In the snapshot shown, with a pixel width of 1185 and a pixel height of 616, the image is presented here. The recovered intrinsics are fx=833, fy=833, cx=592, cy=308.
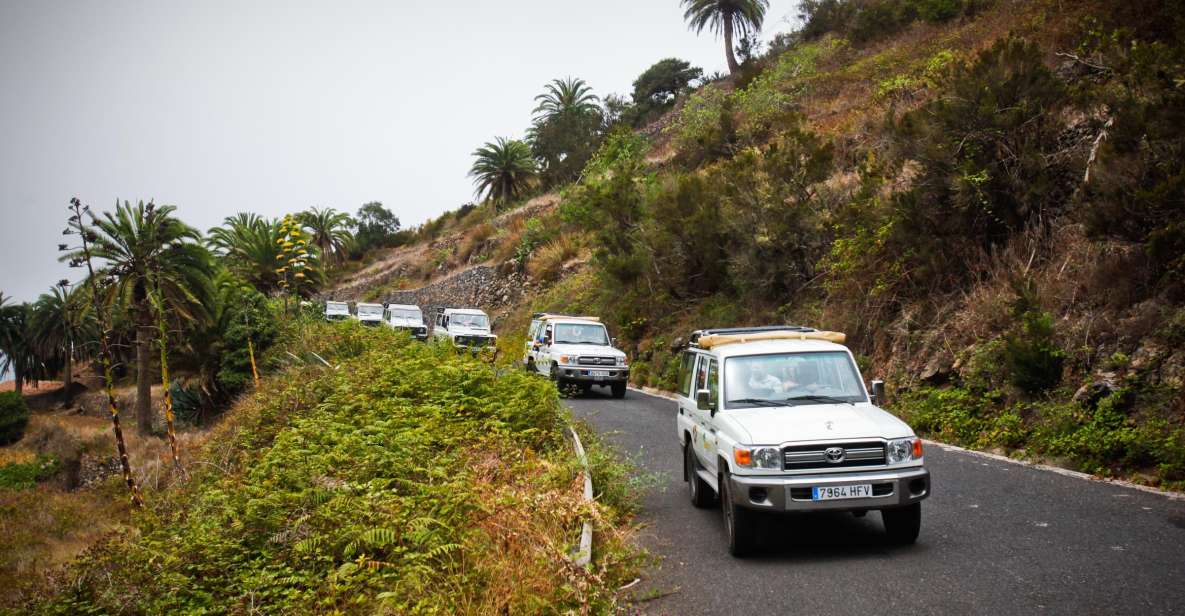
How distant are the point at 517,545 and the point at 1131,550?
15.6 ft

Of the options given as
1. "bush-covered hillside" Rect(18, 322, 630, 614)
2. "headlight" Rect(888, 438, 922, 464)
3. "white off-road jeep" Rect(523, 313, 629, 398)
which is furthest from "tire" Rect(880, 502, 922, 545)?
"white off-road jeep" Rect(523, 313, 629, 398)

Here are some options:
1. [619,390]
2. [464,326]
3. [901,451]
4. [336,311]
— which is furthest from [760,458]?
[336,311]

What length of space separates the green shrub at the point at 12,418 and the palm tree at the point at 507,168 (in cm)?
4793

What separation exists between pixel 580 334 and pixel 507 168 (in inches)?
1985

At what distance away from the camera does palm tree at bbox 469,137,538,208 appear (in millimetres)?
71375

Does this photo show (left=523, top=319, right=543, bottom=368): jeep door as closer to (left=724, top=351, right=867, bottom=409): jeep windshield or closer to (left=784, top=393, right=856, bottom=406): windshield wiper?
(left=724, top=351, right=867, bottom=409): jeep windshield

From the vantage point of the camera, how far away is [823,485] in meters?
6.50

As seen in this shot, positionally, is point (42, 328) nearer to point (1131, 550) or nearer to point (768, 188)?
point (768, 188)

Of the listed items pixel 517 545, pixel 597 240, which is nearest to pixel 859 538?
pixel 517 545

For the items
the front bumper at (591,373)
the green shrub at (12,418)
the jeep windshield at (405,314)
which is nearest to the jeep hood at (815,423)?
the front bumper at (591,373)

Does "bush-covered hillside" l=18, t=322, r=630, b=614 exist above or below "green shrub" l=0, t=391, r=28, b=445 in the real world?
above

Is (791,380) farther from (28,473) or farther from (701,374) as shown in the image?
(28,473)

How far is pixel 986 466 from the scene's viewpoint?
414 inches

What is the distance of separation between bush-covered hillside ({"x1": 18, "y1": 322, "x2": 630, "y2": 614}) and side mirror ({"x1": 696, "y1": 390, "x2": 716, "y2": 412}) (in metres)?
1.37
